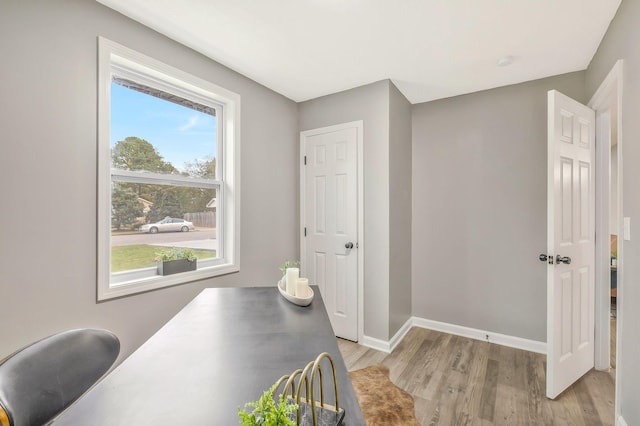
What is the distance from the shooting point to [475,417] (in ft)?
6.03

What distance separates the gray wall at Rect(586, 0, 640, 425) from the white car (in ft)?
9.48

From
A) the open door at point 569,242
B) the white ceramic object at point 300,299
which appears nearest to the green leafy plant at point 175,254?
the white ceramic object at point 300,299

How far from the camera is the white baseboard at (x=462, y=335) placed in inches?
106

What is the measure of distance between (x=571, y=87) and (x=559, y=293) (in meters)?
1.85

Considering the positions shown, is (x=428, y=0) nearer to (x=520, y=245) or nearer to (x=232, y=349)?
(x=232, y=349)

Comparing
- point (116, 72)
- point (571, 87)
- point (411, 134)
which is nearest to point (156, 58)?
point (116, 72)

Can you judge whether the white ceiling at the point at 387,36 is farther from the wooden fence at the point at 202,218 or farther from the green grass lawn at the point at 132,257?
the green grass lawn at the point at 132,257

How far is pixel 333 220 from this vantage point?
3.06m

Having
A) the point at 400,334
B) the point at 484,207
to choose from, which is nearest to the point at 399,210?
the point at 484,207

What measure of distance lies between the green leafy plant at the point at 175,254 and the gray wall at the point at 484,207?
238 cm

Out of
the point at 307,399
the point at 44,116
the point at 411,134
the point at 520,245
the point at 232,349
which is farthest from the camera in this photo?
the point at 411,134

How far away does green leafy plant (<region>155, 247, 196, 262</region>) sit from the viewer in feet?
7.07

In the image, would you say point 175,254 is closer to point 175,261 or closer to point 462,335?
point 175,261

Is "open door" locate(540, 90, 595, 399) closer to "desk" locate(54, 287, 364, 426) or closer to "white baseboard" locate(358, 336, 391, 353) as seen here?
"white baseboard" locate(358, 336, 391, 353)
